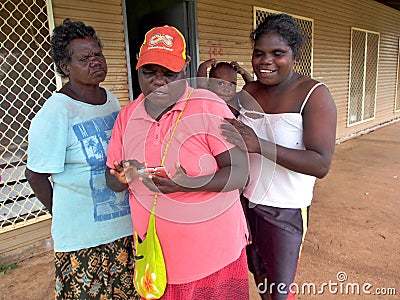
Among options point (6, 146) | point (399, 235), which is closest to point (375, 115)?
point (399, 235)

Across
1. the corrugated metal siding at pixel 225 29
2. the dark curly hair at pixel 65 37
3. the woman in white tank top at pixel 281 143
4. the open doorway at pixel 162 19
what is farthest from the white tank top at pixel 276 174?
the corrugated metal siding at pixel 225 29

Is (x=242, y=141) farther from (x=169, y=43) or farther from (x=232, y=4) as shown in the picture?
(x=232, y=4)

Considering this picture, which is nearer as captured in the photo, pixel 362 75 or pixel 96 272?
pixel 96 272

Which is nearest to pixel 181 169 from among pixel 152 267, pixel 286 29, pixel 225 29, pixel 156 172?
pixel 156 172

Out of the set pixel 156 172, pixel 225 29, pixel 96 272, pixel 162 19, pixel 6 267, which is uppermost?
pixel 162 19

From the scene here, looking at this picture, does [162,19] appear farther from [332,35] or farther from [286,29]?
[332,35]

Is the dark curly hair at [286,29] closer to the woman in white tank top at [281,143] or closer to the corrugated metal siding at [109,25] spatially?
the woman in white tank top at [281,143]

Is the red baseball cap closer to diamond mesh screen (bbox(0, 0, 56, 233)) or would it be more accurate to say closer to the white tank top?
the white tank top

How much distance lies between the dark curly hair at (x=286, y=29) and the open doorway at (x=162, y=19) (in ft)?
9.33

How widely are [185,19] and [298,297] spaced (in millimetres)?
3294

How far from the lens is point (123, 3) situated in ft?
11.1

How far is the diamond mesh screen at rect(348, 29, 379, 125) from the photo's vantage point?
26.3ft

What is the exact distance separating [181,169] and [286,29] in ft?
2.37

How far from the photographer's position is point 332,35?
23.0ft
